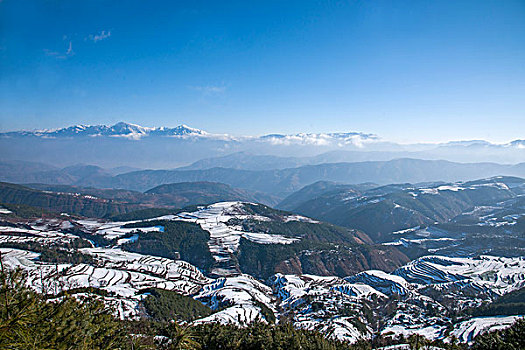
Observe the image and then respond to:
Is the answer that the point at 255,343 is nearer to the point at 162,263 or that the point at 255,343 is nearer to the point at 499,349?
the point at 499,349

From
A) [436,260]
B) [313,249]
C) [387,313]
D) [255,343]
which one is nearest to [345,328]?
[387,313]

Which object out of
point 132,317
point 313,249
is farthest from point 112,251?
point 313,249

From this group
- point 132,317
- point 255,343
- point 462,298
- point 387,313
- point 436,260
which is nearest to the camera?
point 255,343

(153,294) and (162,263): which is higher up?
(153,294)

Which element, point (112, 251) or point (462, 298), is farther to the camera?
point (112, 251)

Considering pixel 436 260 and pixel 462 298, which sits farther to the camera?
pixel 436 260

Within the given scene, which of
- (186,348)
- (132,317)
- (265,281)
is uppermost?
(186,348)

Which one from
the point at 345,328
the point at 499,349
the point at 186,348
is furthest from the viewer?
the point at 345,328

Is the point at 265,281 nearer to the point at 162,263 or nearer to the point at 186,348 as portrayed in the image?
the point at 162,263

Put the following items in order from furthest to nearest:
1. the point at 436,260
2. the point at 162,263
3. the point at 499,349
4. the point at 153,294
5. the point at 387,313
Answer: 1. the point at 436,260
2. the point at 162,263
3. the point at 387,313
4. the point at 153,294
5. the point at 499,349
